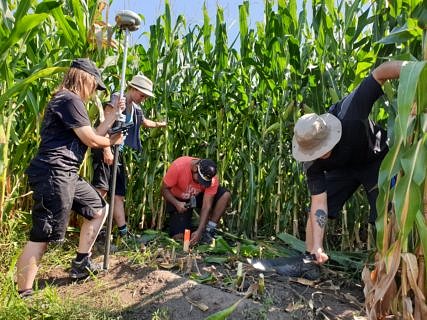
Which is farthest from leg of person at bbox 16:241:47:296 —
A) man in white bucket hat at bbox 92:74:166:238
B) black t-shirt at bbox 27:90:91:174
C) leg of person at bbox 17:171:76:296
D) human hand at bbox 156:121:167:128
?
human hand at bbox 156:121:167:128

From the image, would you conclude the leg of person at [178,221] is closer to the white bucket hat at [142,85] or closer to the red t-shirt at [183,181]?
the red t-shirt at [183,181]

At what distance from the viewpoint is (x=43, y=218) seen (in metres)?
3.04

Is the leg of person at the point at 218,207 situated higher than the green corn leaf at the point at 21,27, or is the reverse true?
the green corn leaf at the point at 21,27

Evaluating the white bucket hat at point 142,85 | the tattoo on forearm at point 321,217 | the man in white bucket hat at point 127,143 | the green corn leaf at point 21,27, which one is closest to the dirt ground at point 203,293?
the tattoo on forearm at point 321,217

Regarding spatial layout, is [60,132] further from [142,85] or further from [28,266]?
[142,85]

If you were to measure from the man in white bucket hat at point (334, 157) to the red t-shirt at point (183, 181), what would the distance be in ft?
4.08

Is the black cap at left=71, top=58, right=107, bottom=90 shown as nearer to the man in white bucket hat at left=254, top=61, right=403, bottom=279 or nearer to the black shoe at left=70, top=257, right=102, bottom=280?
the black shoe at left=70, top=257, right=102, bottom=280

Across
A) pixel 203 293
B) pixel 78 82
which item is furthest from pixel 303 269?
pixel 78 82

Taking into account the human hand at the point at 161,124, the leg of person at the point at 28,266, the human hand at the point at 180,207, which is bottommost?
→ the leg of person at the point at 28,266

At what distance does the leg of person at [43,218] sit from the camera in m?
3.01

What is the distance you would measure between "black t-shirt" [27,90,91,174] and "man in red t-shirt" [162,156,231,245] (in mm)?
1547

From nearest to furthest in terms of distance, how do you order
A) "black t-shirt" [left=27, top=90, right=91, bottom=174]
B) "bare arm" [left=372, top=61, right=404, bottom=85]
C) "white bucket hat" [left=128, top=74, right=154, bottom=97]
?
"bare arm" [left=372, top=61, right=404, bottom=85] → "black t-shirt" [left=27, top=90, right=91, bottom=174] → "white bucket hat" [left=128, top=74, right=154, bottom=97]

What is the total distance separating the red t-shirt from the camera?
4.62 m

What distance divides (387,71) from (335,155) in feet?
2.56
